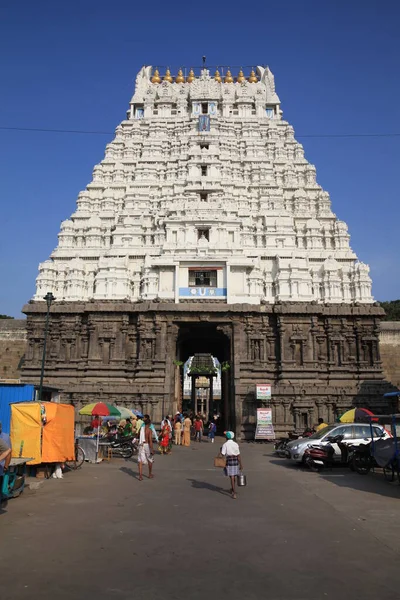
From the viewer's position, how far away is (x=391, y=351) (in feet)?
119

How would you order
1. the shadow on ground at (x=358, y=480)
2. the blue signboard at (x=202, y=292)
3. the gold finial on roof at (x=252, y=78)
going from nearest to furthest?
1. the shadow on ground at (x=358, y=480)
2. the blue signboard at (x=202, y=292)
3. the gold finial on roof at (x=252, y=78)

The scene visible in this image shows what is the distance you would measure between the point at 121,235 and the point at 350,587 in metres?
29.2

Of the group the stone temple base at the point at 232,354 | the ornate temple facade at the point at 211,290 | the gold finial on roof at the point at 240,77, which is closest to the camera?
the stone temple base at the point at 232,354

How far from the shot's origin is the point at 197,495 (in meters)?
11.4

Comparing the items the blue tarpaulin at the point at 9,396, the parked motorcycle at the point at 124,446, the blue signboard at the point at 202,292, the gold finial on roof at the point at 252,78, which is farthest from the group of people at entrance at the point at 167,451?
the gold finial on roof at the point at 252,78

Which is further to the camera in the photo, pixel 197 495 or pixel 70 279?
pixel 70 279

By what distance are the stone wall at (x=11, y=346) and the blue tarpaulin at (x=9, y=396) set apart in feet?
69.1

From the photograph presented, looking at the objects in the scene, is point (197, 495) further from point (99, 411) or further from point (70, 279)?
point (70, 279)

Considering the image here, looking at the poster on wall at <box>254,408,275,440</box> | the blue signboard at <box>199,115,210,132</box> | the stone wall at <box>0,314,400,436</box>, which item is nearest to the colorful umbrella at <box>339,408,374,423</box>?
the poster on wall at <box>254,408,275,440</box>

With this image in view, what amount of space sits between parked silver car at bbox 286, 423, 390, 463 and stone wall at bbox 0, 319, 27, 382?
85.1ft

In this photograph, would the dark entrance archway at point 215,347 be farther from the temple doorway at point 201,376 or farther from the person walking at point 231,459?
the person walking at point 231,459

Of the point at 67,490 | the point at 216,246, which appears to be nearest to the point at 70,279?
the point at 216,246

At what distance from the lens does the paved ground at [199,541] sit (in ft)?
18.3

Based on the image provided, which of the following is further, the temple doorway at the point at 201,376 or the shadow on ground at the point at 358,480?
the temple doorway at the point at 201,376
